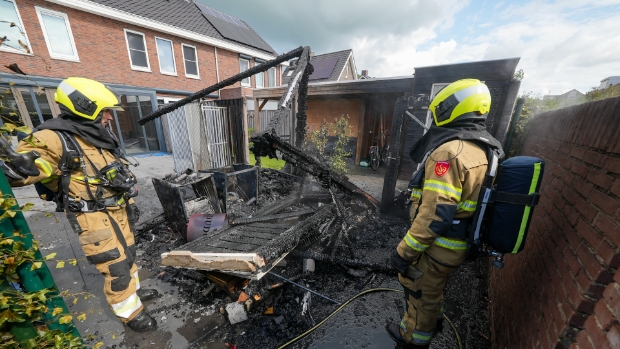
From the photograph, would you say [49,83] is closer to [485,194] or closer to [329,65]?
[485,194]

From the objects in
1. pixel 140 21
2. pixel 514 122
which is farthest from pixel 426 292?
pixel 140 21

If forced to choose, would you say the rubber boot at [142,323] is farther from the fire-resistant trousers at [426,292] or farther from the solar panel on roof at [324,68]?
the solar panel on roof at [324,68]

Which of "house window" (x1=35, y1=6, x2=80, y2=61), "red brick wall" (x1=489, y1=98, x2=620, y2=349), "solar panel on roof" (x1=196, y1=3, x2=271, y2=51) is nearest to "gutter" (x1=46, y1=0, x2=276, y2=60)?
"house window" (x1=35, y1=6, x2=80, y2=61)

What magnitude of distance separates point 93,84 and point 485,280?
5186 millimetres

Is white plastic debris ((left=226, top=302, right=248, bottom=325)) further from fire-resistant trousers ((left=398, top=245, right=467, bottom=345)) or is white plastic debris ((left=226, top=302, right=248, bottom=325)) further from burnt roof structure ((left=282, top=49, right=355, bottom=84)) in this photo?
burnt roof structure ((left=282, top=49, right=355, bottom=84))

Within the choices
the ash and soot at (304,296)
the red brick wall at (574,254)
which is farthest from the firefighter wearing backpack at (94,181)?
the red brick wall at (574,254)

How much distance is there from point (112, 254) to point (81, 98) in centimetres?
150

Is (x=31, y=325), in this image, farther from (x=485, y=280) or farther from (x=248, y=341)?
(x=485, y=280)

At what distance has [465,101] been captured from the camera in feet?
5.57

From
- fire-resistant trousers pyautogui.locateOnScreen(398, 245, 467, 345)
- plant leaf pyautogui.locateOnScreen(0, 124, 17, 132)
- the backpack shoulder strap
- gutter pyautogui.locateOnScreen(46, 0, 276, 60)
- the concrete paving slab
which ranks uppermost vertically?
gutter pyautogui.locateOnScreen(46, 0, 276, 60)

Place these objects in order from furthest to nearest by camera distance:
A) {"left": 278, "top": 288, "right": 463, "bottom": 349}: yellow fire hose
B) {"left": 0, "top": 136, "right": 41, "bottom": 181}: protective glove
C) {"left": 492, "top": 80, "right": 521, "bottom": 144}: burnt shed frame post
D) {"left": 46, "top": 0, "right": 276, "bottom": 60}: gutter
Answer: {"left": 46, "top": 0, "right": 276, "bottom": 60}: gutter → {"left": 492, "top": 80, "right": 521, "bottom": 144}: burnt shed frame post → {"left": 278, "top": 288, "right": 463, "bottom": 349}: yellow fire hose → {"left": 0, "top": 136, "right": 41, "bottom": 181}: protective glove

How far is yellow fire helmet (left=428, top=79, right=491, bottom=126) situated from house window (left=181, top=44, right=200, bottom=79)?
14019 mm

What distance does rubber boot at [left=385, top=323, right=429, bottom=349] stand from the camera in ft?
6.73

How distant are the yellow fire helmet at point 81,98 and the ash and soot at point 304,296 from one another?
159 cm
